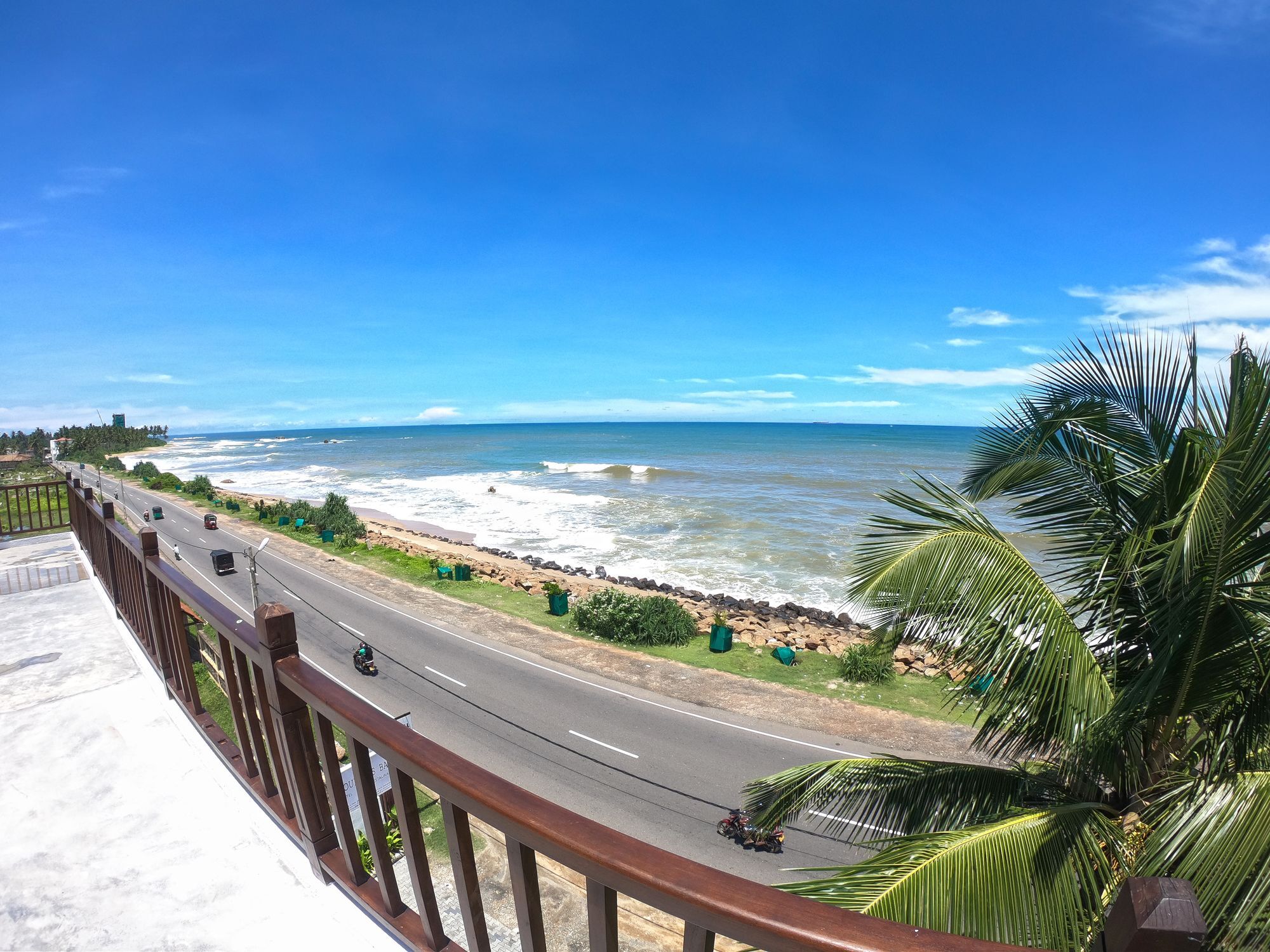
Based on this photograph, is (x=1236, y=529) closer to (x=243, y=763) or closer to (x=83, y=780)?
(x=243, y=763)

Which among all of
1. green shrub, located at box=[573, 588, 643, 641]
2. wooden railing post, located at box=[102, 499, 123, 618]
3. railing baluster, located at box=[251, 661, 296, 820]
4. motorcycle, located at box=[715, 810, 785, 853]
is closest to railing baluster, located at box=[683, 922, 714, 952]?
railing baluster, located at box=[251, 661, 296, 820]

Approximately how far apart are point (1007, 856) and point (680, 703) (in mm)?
11842

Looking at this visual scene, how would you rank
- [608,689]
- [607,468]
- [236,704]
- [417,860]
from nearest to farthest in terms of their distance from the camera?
[417,860] → [236,704] → [608,689] → [607,468]

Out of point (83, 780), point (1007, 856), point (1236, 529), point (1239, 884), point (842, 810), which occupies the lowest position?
point (842, 810)

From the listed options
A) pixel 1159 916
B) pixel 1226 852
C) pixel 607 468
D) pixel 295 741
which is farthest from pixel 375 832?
pixel 607 468

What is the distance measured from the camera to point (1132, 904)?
1.02 m

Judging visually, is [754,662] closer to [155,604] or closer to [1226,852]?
[1226,852]

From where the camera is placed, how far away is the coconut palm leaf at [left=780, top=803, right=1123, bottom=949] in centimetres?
386

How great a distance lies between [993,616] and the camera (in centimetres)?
495

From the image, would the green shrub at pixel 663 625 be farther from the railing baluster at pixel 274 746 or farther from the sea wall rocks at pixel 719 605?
the railing baluster at pixel 274 746

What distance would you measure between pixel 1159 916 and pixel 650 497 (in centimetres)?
5578

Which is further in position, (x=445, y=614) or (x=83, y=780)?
(x=445, y=614)

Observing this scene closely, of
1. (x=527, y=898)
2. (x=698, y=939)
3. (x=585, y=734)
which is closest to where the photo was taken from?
(x=698, y=939)

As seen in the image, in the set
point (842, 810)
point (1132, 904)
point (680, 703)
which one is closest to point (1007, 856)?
point (842, 810)
